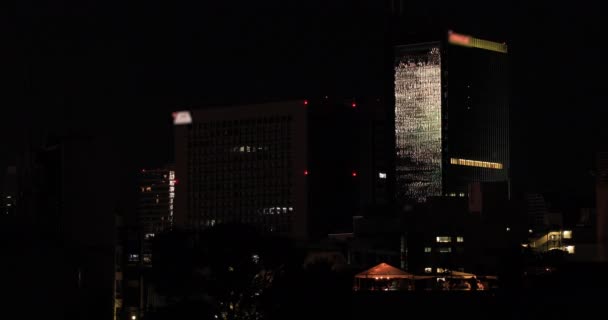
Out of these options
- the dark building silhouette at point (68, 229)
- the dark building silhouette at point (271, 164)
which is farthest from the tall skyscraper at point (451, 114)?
the dark building silhouette at point (68, 229)

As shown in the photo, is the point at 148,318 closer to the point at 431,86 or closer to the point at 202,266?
the point at 202,266

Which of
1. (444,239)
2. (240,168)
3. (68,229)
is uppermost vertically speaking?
(240,168)

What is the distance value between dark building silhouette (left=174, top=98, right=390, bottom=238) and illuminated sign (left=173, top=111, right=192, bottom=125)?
0.13 metres

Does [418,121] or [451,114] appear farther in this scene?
[418,121]

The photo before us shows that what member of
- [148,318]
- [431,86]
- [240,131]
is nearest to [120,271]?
[148,318]

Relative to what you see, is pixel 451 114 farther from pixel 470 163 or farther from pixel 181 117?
pixel 181 117

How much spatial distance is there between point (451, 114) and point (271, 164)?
26.3 m

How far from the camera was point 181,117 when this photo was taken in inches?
6363

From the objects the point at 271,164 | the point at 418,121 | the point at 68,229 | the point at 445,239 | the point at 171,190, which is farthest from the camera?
the point at 171,190

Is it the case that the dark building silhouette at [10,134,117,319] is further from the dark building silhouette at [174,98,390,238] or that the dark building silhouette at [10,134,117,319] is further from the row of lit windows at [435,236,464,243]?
the dark building silhouette at [174,98,390,238]

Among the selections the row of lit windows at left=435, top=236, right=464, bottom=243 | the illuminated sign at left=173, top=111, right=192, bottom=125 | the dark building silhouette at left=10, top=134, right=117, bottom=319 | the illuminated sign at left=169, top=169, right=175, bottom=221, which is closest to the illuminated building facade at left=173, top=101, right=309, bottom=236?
the illuminated sign at left=173, top=111, right=192, bottom=125

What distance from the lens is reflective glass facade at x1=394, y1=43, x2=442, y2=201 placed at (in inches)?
6447

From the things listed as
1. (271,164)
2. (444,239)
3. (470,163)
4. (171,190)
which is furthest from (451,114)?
(444,239)

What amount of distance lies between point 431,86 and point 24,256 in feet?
398
